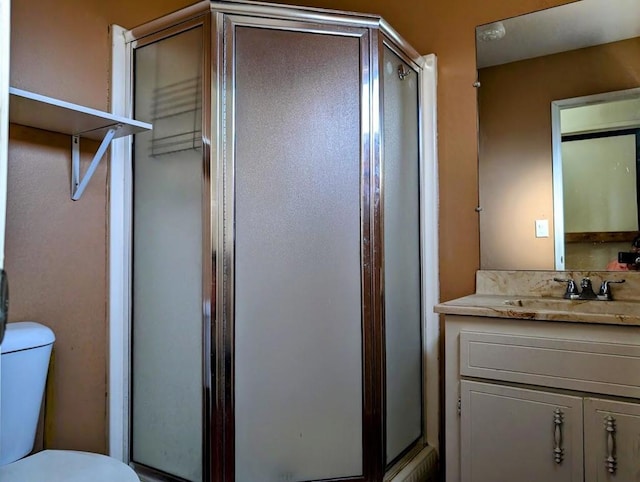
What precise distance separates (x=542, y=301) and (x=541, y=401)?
425mm

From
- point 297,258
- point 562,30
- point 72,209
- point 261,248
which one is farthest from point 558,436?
point 72,209

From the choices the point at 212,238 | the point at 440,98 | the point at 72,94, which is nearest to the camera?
the point at 212,238

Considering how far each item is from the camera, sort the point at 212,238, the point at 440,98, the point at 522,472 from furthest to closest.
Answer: the point at 440,98
the point at 212,238
the point at 522,472

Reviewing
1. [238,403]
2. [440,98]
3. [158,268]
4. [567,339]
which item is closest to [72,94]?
[158,268]

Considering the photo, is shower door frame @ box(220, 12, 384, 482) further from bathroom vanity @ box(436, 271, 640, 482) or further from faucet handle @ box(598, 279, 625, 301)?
faucet handle @ box(598, 279, 625, 301)

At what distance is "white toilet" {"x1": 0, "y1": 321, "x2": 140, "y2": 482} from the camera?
1147 millimetres

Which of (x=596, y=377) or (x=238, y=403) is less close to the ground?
(x=596, y=377)

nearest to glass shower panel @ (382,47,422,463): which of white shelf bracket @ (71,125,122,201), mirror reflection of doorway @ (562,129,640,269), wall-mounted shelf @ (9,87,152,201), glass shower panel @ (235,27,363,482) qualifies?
glass shower panel @ (235,27,363,482)

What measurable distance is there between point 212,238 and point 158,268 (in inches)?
12.0

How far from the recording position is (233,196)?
58.4 inches

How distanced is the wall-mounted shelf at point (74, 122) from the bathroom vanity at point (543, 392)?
4.07ft

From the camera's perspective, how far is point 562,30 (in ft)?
5.92

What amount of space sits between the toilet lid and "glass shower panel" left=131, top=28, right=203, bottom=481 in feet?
1.11

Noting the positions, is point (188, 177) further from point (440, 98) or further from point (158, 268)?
point (440, 98)
